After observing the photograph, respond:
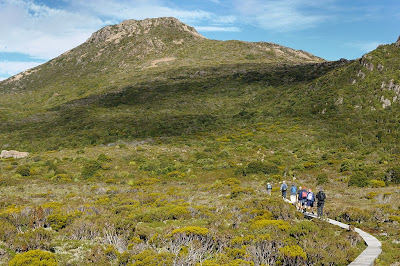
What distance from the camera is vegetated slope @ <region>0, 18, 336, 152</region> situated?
53875 mm

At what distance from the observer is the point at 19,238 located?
11016 millimetres

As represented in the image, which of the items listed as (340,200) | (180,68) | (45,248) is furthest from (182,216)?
(180,68)

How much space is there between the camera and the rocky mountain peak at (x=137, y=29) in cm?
13125

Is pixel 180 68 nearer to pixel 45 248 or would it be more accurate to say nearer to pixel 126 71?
pixel 126 71

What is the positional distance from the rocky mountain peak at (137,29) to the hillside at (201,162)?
109 ft

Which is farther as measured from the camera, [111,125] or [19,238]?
[111,125]

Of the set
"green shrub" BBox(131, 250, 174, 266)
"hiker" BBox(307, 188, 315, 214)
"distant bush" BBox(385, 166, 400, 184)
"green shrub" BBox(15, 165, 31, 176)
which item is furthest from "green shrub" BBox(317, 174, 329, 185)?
"green shrub" BBox(15, 165, 31, 176)

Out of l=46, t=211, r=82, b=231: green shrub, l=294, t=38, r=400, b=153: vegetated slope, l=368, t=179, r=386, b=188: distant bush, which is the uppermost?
l=294, t=38, r=400, b=153: vegetated slope

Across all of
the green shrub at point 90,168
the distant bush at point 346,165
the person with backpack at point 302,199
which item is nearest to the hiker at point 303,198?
the person with backpack at point 302,199

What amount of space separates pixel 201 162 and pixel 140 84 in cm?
5551

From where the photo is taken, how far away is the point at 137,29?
133m

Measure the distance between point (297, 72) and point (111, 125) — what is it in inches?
2168

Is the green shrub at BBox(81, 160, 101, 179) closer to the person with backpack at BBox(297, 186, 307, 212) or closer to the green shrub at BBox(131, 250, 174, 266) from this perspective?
the person with backpack at BBox(297, 186, 307, 212)

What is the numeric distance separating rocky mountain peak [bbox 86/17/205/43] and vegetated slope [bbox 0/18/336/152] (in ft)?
1.65
